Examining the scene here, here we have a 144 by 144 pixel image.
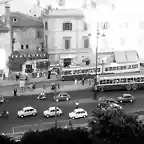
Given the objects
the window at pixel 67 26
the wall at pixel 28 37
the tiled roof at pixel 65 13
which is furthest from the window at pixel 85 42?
the wall at pixel 28 37

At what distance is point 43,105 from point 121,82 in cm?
654

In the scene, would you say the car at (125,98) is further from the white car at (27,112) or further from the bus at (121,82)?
the white car at (27,112)

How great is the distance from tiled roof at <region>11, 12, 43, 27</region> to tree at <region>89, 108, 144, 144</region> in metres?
20.8

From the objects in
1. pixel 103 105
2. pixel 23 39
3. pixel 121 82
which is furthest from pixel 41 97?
pixel 23 39

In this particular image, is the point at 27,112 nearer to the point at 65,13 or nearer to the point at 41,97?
the point at 41,97

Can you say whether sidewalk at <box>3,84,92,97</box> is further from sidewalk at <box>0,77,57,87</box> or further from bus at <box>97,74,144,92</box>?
sidewalk at <box>0,77,57,87</box>

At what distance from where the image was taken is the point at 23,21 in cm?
3547

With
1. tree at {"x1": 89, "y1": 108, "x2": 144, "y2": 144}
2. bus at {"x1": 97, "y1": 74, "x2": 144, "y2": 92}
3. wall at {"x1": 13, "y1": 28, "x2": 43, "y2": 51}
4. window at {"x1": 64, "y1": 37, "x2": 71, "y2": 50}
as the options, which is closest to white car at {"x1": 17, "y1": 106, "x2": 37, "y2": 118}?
bus at {"x1": 97, "y1": 74, "x2": 144, "y2": 92}

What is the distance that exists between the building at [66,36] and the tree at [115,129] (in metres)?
19.2

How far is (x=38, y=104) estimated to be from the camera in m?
27.1

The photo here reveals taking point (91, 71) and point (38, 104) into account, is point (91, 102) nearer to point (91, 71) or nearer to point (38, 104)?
point (38, 104)

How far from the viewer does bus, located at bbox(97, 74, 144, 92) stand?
29734 mm

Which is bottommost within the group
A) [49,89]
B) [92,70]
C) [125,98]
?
[125,98]

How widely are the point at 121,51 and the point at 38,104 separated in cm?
1125
